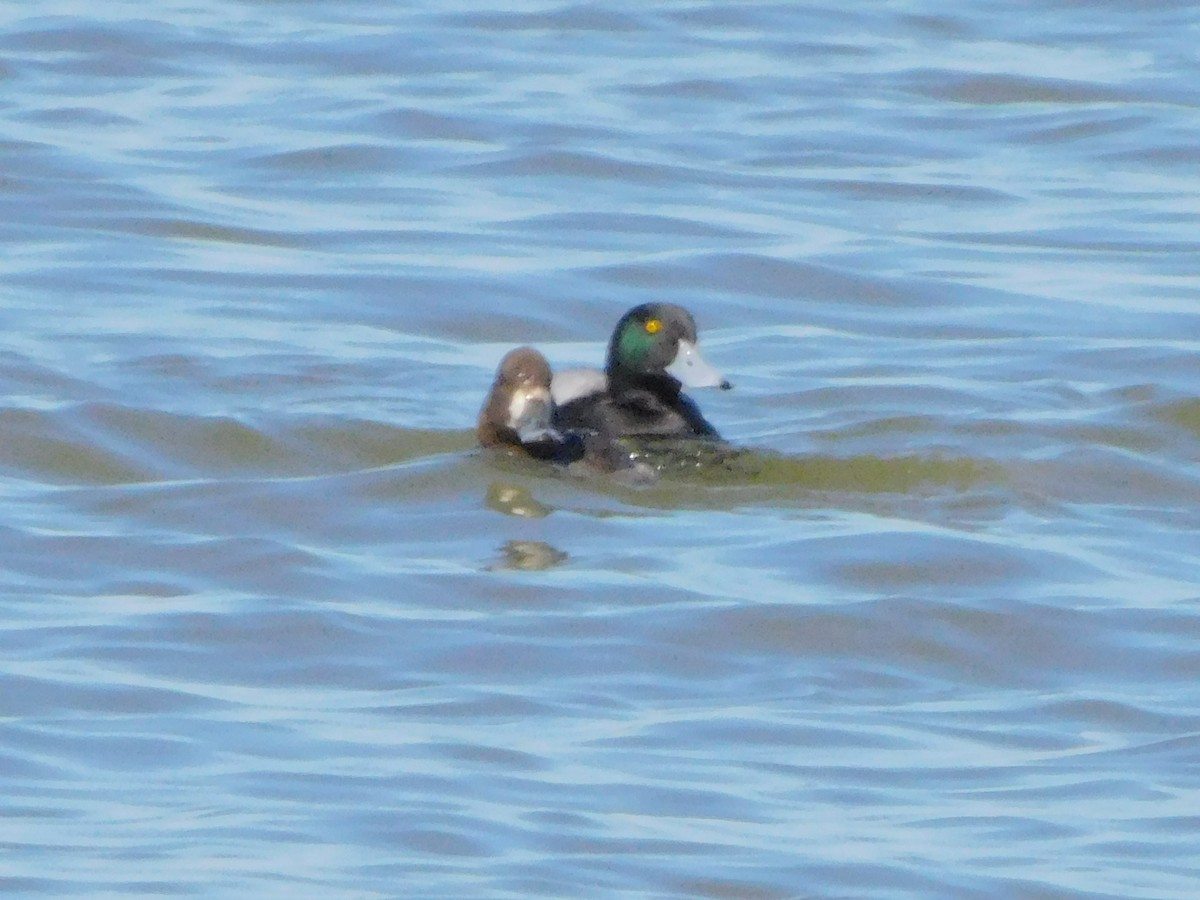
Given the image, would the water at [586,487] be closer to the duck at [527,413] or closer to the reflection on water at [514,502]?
the reflection on water at [514,502]

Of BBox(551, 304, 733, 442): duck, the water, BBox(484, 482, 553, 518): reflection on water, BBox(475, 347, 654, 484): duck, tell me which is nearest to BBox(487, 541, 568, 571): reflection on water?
the water

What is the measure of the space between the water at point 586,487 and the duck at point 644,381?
14.4 inches

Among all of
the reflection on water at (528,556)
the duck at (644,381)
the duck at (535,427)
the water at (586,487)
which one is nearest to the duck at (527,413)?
the duck at (535,427)

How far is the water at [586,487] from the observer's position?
6.36 meters

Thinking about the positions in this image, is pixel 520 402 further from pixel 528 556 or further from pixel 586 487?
pixel 528 556

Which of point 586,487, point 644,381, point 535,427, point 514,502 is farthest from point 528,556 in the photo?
point 644,381

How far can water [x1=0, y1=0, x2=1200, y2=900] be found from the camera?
6359mm

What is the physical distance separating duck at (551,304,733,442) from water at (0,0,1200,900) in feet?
1.20

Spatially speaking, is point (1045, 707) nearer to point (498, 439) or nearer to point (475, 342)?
point (498, 439)

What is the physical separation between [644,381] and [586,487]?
0.98 meters

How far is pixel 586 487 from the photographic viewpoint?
9.81 m

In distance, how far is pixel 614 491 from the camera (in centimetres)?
978

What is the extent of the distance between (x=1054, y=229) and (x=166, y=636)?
26.9 feet

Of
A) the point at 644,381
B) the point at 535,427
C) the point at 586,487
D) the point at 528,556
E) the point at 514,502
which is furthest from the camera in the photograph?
the point at 644,381
